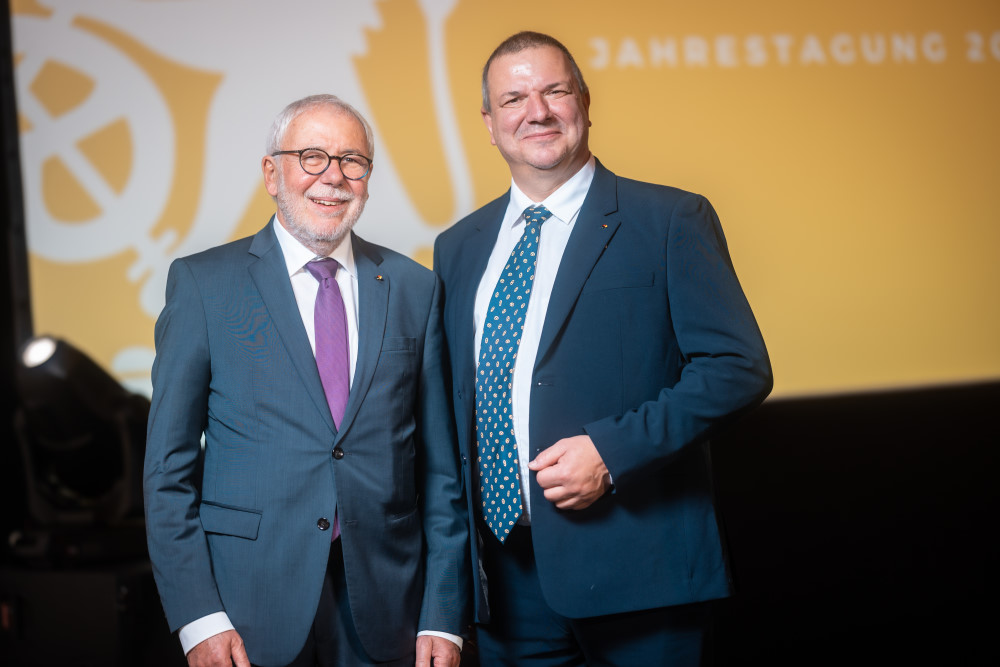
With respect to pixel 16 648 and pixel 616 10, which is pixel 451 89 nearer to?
pixel 616 10

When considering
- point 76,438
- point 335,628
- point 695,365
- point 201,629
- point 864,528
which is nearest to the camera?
point 201,629

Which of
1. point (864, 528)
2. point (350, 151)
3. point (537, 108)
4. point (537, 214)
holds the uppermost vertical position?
point (537, 108)

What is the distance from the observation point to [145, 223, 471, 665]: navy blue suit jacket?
1525mm

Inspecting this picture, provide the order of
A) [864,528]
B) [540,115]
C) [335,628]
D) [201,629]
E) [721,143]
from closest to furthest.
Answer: [201,629] → [335,628] → [540,115] → [721,143] → [864,528]

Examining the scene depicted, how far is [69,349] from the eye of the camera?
2.93m

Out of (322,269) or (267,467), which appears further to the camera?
(322,269)

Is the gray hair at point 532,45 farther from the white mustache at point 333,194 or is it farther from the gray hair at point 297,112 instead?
the white mustache at point 333,194

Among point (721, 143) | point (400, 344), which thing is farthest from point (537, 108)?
point (721, 143)

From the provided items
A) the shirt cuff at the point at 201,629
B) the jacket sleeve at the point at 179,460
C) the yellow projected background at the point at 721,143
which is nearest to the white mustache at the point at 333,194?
the jacket sleeve at the point at 179,460

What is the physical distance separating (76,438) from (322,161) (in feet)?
6.34

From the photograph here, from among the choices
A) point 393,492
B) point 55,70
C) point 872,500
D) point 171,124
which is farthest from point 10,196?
point 872,500

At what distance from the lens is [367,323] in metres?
1.64

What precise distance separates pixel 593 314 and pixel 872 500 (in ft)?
7.87

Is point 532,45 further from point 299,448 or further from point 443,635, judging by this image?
point 443,635
